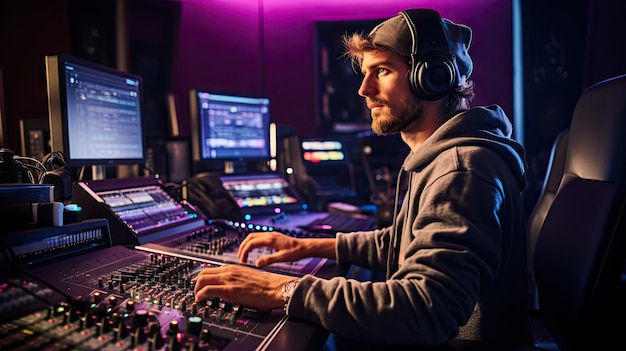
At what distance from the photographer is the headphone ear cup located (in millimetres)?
1047

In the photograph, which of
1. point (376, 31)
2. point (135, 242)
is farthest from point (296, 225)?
point (376, 31)

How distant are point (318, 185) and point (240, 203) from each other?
743 mm

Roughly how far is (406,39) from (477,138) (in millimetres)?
333

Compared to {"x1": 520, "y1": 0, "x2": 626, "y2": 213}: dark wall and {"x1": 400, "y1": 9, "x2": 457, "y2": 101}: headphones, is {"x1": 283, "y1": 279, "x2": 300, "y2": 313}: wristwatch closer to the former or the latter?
{"x1": 400, "y1": 9, "x2": 457, "y2": 101}: headphones

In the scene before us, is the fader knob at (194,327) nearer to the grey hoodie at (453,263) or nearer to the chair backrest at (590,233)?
the grey hoodie at (453,263)

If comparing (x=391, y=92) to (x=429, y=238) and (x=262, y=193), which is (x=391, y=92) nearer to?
(x=429, y=238)

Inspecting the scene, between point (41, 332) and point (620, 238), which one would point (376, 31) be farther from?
point (41, 332)

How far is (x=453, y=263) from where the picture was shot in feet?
2.53

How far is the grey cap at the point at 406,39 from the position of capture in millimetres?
1113

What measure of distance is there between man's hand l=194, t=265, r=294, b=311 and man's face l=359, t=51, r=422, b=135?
1.66 ft

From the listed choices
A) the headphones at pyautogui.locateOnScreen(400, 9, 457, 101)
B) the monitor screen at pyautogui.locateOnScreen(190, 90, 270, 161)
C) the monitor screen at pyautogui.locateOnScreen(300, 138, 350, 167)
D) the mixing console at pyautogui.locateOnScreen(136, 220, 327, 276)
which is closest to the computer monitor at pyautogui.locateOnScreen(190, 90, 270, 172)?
the monitor screen at pyautogui.locateOnScreen(190, 90, 270, 161)

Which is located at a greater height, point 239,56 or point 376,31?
point 239,56

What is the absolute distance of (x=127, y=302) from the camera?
756mm

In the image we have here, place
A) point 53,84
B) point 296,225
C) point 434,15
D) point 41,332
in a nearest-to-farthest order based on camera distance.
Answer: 1. point 41,332
2. point 434,15
3. point 53,84
4. point 296,225
